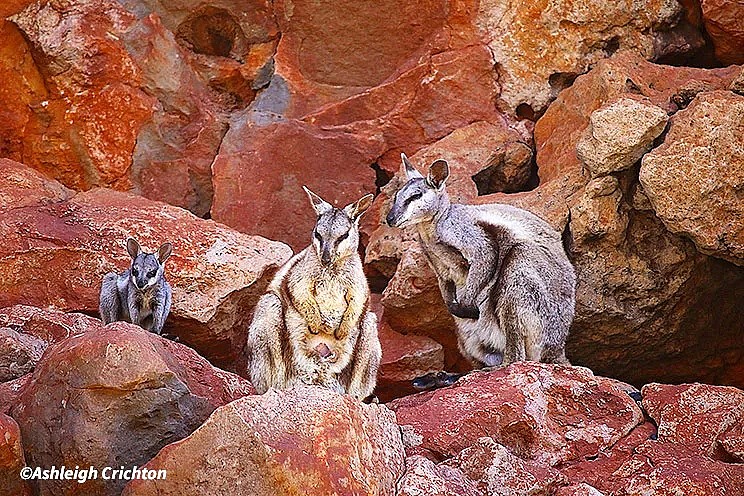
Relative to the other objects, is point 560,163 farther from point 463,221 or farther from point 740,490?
point 740,490

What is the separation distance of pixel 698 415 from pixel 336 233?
264 cm

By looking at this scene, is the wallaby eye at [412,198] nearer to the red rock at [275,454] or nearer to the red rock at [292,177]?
the red rock at [292,177]

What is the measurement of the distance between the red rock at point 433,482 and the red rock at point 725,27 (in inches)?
228

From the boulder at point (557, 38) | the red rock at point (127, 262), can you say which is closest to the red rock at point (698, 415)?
the red rock at point (127, 262)

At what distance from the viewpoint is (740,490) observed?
239 inches

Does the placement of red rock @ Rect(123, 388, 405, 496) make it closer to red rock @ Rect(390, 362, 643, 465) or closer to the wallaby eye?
red rock @ Rect(390, 362, 643, 465)

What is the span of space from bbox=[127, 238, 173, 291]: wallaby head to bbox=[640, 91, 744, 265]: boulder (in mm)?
3969

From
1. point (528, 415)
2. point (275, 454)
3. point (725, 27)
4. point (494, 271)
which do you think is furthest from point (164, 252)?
point (725, 27)

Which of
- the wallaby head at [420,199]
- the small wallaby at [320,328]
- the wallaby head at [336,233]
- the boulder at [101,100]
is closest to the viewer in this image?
the small wallaby at [320,328]

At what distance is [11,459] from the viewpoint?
5914mm

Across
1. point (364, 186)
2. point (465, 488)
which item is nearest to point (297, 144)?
point (364, 186)

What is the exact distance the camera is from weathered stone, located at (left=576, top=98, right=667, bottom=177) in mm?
8961

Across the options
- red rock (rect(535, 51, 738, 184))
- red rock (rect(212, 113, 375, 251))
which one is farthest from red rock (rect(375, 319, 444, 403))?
red rock (rect(535, 51, 738, 184))

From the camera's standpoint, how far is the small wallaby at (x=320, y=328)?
7.27m
